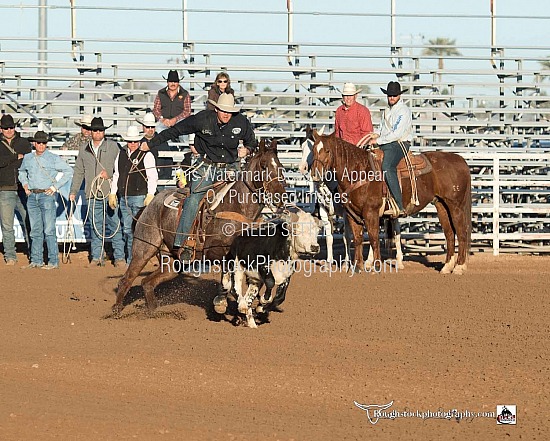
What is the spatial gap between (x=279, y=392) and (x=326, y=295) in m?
5.14

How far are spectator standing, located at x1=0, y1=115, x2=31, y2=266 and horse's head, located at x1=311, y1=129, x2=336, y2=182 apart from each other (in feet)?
15.9

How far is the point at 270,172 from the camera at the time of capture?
9.70 meters

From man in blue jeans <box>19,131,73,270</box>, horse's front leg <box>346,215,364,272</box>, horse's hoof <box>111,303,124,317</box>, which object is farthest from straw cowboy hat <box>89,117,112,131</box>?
horse's hoof <box>111,303,124,317</box>

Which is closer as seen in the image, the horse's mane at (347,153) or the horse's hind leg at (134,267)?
the horse's hind leg at (134,267)

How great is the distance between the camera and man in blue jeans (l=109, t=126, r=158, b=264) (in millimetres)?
12906

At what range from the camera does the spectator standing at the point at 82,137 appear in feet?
53.1

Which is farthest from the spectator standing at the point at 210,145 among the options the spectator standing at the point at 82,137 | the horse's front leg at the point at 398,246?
the horse's front leg at the point at 398,246

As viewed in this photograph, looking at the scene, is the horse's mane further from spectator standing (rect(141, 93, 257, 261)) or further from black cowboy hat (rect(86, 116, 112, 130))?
spectator standing (rect(141, 93, 257, 261))

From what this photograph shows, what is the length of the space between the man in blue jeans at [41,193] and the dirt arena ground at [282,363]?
211 centimetres

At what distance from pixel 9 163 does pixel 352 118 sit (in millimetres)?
5287

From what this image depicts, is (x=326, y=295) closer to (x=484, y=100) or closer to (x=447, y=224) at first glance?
(x=447, y=224)

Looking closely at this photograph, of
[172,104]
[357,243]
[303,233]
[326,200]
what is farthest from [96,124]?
[303,233]

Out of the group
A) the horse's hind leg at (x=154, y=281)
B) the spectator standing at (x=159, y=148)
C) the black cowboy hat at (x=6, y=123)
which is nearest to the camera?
the horse's hind leg at (x=154, y=281)

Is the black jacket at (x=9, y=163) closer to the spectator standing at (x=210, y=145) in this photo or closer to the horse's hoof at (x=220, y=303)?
the spectator standing at (x=210, y=145)
